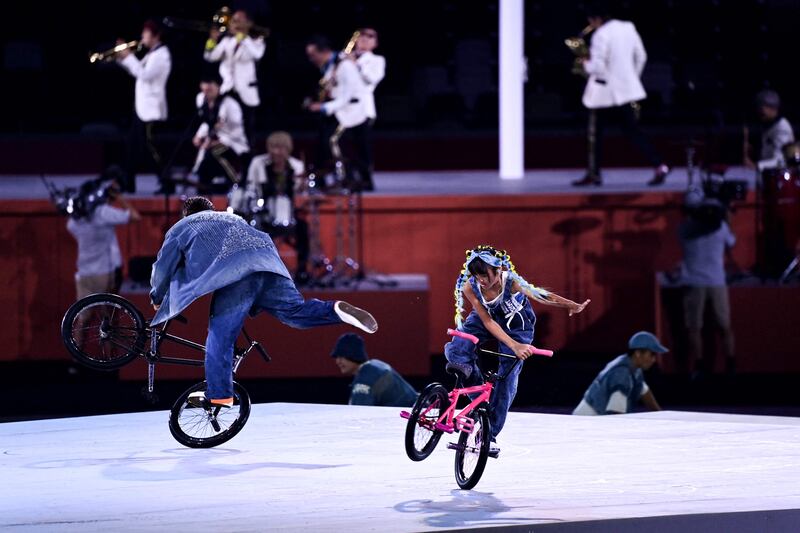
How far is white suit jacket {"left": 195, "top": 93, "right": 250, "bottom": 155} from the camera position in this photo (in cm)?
1472

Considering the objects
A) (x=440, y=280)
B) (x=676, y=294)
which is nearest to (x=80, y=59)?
(x=440, y=280)

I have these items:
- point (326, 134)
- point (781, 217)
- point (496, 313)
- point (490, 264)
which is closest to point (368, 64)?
point (326, 134)

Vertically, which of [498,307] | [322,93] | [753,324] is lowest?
[753,324]

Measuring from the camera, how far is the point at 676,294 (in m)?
14.2

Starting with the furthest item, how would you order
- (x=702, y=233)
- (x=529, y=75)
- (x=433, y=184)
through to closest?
(x=529, y=75) < (x=433, y=184) < (x=702, y=233)

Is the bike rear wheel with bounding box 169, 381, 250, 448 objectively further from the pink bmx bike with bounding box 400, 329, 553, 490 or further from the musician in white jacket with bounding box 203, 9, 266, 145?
the musician in white jacket with bounding box 203, 9, 266, 145

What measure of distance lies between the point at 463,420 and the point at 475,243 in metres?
6.66

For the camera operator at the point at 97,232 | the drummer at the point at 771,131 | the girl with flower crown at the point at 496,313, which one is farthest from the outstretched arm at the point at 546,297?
the drummer at the point at 771,131

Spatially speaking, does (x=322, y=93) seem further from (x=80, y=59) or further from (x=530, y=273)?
(x=80, y=59)

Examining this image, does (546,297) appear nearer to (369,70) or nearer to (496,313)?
(496,313)

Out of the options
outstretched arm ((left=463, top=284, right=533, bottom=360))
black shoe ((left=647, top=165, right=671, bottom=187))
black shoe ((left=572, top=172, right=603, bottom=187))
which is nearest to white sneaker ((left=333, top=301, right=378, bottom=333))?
outstretched arm ((left=463, top=284, right=533, bottom=360))

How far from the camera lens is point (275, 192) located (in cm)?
1326

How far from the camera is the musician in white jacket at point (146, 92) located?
15.1 m

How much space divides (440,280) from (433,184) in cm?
164
